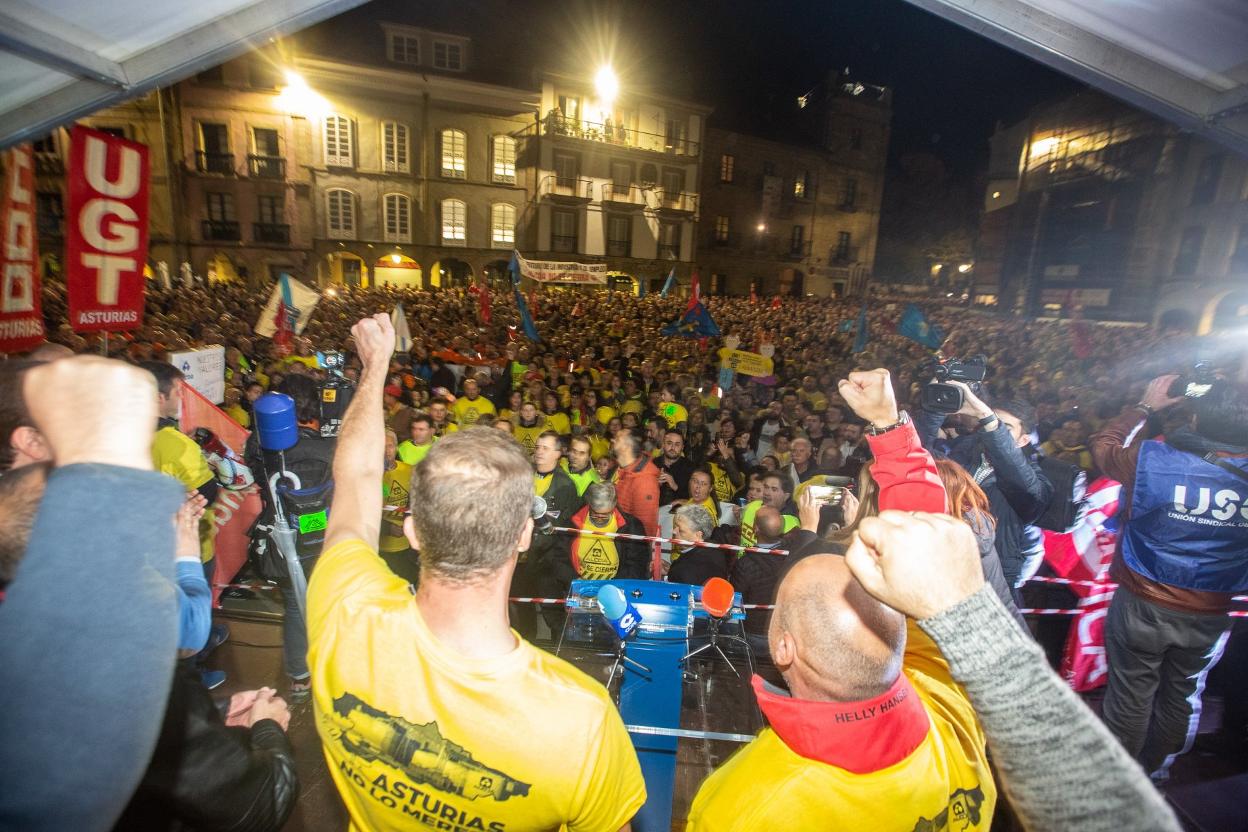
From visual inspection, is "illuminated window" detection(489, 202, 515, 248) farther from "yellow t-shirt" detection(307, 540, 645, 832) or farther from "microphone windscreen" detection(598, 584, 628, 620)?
"yellow t-shirt" detection(307, 540, 645, 832)

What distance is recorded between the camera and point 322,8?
3.43 m

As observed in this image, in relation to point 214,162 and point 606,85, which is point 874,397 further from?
point 606,85

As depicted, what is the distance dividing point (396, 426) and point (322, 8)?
17.2ft

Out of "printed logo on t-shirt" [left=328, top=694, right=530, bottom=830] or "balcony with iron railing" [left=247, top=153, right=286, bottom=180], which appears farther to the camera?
"balcony with iron railing" [left=247, top=153, right=286, bottom=180]

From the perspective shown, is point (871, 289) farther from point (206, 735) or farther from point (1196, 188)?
point (206, 735)

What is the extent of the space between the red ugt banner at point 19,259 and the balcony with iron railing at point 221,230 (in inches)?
1265

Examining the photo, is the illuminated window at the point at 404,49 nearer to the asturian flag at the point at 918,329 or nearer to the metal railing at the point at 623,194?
the metal railing at the point at 623,194

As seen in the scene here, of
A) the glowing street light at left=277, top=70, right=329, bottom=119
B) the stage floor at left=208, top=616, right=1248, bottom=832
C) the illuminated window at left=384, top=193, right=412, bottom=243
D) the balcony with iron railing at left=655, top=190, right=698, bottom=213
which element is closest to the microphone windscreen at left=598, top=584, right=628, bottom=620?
the stage floor at left=208, top=616, right=1248, bottom=832

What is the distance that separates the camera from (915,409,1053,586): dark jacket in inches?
125

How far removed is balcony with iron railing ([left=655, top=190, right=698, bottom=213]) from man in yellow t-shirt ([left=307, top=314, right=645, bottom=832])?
37612mm

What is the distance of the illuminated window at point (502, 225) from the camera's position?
3397cm

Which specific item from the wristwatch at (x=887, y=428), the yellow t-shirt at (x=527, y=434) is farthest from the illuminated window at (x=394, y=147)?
the wristwatch at (x=887, y=428)

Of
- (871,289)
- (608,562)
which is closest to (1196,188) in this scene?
(871,289)

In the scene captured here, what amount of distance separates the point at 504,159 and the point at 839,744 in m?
36.6
